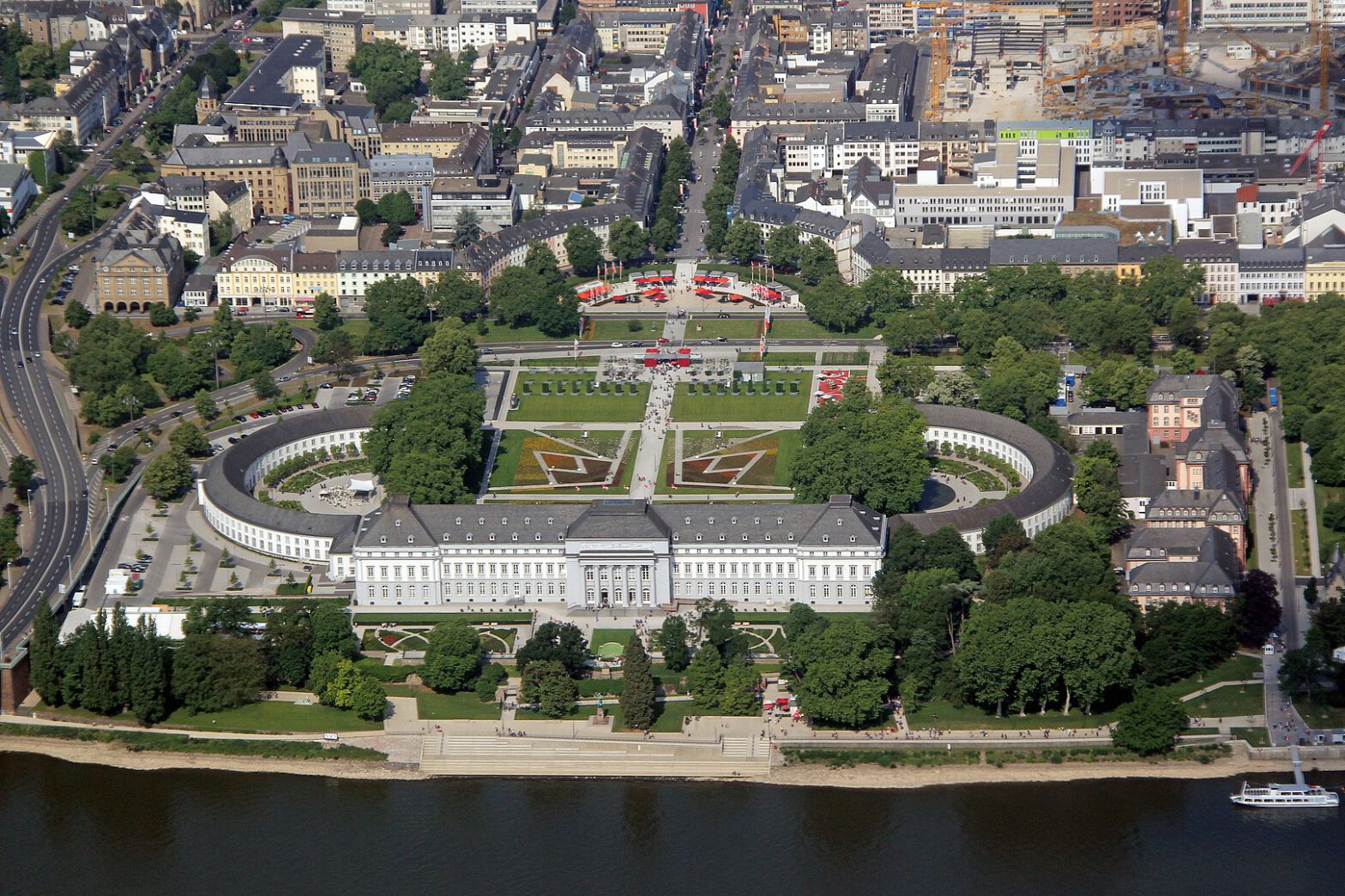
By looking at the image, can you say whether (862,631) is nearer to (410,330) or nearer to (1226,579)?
(1226,579)

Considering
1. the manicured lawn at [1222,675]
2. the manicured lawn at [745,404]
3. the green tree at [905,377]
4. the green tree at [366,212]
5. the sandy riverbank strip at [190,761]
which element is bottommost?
the sandy riverbank strip at [190,761]

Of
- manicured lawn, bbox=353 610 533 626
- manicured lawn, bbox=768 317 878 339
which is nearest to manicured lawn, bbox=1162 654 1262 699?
manicured lawn, bbox=353 610 533 626

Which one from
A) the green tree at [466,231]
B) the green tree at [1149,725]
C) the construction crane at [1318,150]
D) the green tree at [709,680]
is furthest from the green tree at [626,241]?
the green tree at [1149,725]

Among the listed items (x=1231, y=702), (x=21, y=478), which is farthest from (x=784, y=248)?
(x=1231, y=702)

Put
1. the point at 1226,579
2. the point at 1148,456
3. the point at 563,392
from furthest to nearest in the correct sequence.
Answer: the point at 563,392 → the point at 1148,456 → the point at 1226,579

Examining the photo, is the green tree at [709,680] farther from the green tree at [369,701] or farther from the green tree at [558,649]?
the green tree at [369,701]

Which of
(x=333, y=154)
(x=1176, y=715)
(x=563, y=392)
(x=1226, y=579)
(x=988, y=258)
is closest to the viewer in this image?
(x=1176, y=715)

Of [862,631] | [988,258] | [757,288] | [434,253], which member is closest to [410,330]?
[434,253]

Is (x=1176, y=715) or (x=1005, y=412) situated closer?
(x=1176, y=715)
